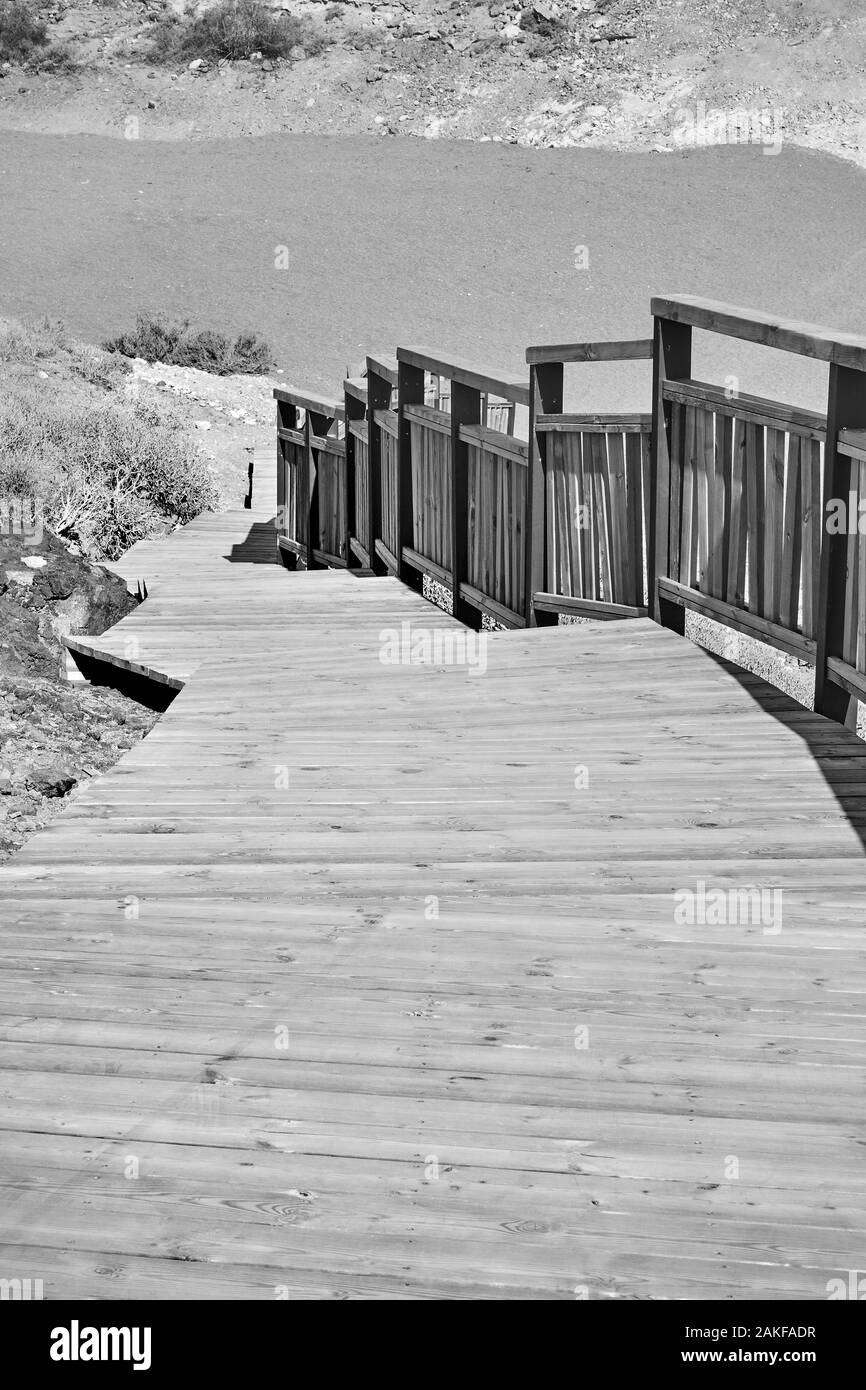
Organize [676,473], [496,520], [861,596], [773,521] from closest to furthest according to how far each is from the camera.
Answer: [861,596] → [773,521] → [676,473] → [496,520]

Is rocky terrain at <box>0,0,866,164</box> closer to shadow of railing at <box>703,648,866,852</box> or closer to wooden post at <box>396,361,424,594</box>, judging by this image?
wooden post at <box>396,361,424,594</box>

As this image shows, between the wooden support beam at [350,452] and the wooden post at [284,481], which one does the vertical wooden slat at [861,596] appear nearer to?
the wooden support beam at [350,452]

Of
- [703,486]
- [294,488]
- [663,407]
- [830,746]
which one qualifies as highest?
[663,407]

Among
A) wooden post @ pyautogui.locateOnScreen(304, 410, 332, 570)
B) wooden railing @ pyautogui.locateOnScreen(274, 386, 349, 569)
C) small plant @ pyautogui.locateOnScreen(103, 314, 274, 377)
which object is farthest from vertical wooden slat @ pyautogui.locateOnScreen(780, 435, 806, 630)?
small plant @ pyautogui.locateOnScreen(103, 314, 274, 377)

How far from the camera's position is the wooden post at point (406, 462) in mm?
8633

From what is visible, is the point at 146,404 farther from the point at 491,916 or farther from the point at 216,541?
the point at 491,916

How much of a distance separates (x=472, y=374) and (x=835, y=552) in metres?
2.86

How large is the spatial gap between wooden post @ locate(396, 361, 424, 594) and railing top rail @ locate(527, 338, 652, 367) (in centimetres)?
187

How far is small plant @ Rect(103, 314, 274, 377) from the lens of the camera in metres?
26.8

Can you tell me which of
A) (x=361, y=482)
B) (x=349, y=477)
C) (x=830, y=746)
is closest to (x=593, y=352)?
(x=830, y=746)

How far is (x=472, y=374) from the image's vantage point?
719cm

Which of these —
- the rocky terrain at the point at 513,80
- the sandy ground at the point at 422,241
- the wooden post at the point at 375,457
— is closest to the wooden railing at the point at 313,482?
the wooden post at the point at 375,457
